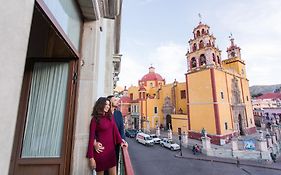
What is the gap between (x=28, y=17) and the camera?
0.60 meters

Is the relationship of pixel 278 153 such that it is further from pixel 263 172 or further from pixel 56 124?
pixel 56 124

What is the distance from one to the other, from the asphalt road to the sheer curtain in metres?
9.99

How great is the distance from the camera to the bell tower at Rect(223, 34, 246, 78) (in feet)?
→ 73.5

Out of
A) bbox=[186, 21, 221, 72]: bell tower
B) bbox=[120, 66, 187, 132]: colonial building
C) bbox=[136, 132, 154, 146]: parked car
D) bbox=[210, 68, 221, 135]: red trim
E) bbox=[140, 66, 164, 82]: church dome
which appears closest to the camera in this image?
bbox=[210, 68, 221, 135]: red trim

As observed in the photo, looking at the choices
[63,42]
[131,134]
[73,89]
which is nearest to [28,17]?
[63,42]

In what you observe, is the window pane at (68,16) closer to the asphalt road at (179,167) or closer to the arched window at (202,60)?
the asphalt road at (179,167)

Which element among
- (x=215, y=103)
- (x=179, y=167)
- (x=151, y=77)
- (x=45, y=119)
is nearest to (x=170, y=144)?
(x=179, y=167)

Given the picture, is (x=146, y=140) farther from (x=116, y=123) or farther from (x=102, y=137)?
(x=102, y=137)

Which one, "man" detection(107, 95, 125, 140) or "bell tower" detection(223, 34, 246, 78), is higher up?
"bell tower" detection(223, 34, 246, 78)

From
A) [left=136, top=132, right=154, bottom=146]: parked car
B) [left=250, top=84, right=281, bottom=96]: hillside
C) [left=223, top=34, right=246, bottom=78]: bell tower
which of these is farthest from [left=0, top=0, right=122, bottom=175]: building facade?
[left=250, top=84, right=281, bottom=96]: hillside

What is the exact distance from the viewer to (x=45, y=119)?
5.29 ft

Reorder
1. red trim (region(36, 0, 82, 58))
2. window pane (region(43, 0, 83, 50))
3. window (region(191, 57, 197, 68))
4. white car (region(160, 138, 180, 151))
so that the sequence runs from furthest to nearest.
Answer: window (region(191, 57, 197, 68)) → white car (region(160, 138, 180, 151)) → window pane (region(43, 0, 83, 50)) → red trim (region(36, 0, 82, 58))

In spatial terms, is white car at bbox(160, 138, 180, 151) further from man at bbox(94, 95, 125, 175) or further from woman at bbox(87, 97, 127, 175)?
woman at bbox(87, 97, 127, 175)

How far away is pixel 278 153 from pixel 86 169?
18.9m
